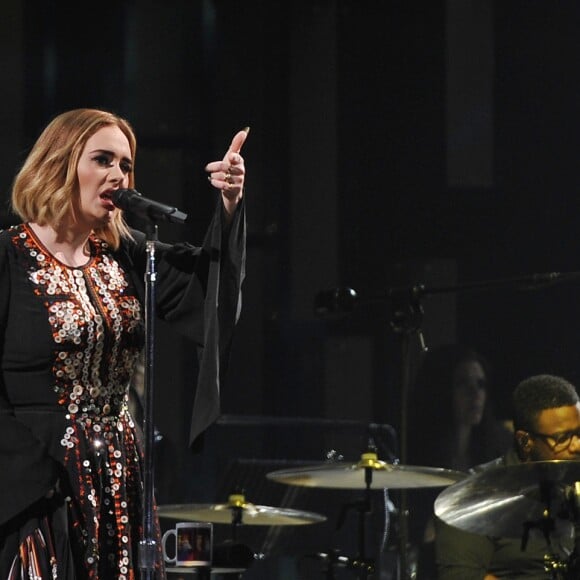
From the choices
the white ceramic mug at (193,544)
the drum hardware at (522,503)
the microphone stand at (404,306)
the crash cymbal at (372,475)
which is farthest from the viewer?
the microphone stand at (404,306)

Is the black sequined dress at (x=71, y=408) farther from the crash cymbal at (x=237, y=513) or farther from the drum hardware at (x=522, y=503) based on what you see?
the crash cymbal at (x=237, y=513)

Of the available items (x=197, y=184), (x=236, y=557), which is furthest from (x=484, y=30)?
(x=236, y=557)

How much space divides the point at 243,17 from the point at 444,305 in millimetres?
1370

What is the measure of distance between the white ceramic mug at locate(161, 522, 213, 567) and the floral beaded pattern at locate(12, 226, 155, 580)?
3.35 feet

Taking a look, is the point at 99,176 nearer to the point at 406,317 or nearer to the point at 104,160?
the point at 104,160

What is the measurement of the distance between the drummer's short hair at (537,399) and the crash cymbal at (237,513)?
31.2 inches

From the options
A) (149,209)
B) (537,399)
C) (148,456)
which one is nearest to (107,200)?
(149,209)

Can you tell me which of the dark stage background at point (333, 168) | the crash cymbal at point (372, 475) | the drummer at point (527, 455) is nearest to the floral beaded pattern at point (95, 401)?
the drummer at point (527, 455)

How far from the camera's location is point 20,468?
2201mm

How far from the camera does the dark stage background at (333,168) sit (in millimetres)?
4938

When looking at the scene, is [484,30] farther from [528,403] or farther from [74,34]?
[528,403]

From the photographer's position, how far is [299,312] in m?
5.16

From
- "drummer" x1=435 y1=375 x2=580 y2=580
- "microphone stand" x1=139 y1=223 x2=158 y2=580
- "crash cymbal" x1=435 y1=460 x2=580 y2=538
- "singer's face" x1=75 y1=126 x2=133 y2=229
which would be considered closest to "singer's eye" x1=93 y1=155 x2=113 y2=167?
"singer's face" x1=75 y1=126 x2=133 y2=229

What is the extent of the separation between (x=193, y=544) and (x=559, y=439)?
1000 mm
